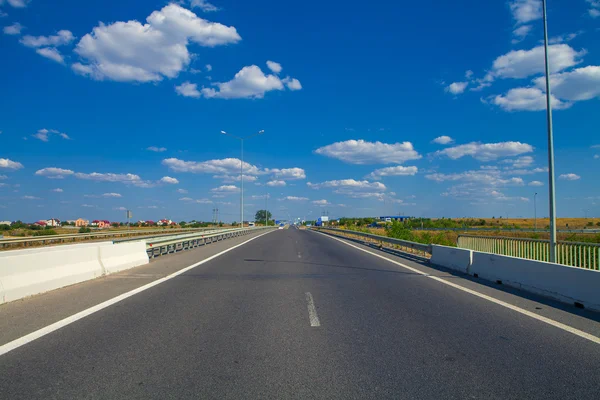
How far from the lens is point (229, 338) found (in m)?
6.59

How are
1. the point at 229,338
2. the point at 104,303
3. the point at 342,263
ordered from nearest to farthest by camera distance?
the point at 229,338 < the point at 104,303 < the point at 342,263

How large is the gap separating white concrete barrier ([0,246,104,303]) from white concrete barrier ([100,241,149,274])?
50cm

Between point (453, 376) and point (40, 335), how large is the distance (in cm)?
573

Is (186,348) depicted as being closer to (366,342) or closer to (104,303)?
(366,342)

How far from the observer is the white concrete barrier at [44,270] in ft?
30.3

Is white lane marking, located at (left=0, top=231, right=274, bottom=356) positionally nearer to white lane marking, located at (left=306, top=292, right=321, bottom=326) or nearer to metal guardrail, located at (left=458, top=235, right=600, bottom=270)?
white lane marking, located at (left=306, top=292, right=321, bottom=326)

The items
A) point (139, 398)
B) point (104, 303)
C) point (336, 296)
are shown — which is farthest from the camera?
point (336, 296)

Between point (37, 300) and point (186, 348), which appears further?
point (37, 300)

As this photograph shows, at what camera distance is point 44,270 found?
34.8 ft

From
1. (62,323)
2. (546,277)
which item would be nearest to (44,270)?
(62,323)

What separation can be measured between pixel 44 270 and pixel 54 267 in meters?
0.47

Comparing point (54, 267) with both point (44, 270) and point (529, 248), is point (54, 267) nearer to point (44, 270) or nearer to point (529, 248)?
point (44, 270)

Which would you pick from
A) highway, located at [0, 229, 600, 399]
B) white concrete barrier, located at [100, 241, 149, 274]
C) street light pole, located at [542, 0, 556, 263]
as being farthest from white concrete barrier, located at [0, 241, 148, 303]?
street light pole, located at [542, 0, 556, 263]

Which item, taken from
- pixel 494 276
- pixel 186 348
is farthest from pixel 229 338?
pixel 494 276
